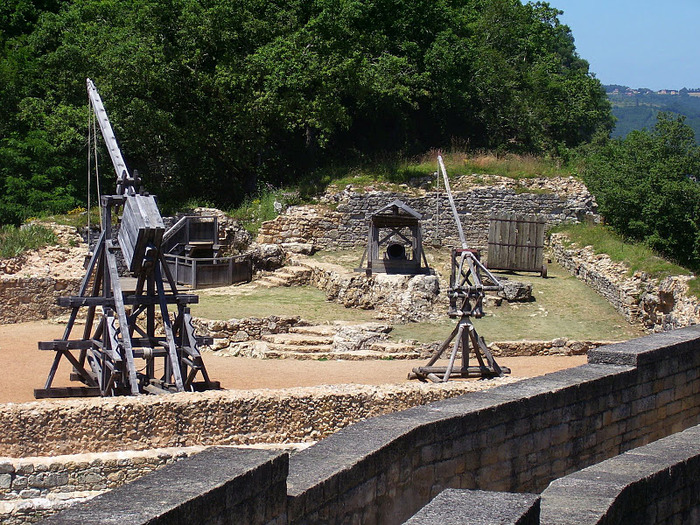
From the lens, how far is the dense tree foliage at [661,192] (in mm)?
22281

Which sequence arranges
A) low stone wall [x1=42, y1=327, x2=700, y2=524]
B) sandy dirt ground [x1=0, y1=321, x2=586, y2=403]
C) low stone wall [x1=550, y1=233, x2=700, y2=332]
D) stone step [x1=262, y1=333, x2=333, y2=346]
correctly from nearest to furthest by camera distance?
low stone wall [x1=42, y1=327, x2=700, y2=524]
sandy dirt ground [x1=0, y1=321, x2=586, y2=403]
stone step [x1=262, y1=333, x2=333, y2=346]
low stone wall [x1=550, y1=233, x2=700, y2=332]

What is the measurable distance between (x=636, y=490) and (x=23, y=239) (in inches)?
764

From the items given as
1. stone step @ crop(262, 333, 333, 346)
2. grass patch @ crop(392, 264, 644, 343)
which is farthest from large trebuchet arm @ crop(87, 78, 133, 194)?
grass patch @ crop(392, 264, 644, 343)

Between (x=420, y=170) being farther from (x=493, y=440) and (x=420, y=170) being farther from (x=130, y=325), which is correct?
(x=493, y=440)

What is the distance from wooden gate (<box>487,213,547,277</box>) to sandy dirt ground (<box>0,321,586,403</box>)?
692cm

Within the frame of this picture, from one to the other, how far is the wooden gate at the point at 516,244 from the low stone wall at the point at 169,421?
15.5 metres

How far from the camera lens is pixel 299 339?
17.9 metres

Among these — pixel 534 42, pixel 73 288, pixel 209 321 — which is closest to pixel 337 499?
pixel 209 321

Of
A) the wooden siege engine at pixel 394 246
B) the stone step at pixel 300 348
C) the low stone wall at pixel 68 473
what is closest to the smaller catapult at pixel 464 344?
the stone step at pixel 300 348

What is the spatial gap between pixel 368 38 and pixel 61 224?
34.3 feet

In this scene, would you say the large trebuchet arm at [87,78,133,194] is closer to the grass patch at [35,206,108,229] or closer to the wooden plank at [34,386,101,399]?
the wooden plank at [34,386,101,399]

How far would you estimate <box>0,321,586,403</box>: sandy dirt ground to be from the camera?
47.4 ft

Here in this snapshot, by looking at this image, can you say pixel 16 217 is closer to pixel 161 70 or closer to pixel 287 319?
pixel 161 70

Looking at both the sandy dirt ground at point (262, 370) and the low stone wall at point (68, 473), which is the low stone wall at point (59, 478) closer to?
the low stone wall at point (68, 473)
